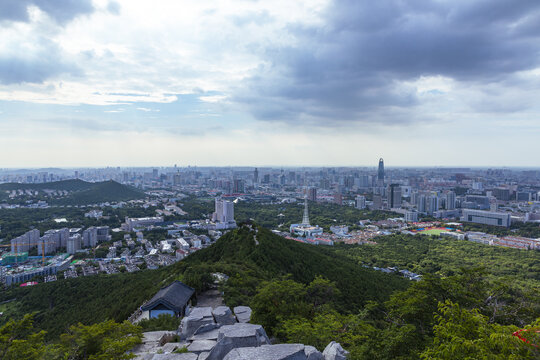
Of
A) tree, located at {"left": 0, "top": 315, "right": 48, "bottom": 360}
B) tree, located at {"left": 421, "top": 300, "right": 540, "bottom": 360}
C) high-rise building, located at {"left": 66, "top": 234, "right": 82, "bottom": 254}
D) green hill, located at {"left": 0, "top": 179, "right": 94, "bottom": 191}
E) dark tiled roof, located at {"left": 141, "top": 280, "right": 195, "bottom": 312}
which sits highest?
tree, located at {"left": 421, "top": 300, "right": 540, "bottom": 360}

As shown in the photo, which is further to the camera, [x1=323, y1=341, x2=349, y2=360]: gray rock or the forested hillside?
[x1=323, y1=341, x2=349, y2=360]: gray rock

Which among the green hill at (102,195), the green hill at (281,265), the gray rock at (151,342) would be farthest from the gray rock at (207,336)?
the green hill at (102,195)

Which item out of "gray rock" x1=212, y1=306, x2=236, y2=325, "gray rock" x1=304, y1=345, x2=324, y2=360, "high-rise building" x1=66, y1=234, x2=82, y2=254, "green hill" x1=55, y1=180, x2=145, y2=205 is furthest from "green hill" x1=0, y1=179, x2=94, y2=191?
"gray rock" x1=304, y1=345, x2=324, y2=360

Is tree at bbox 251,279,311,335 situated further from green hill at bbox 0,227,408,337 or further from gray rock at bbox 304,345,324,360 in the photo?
green hill at bbox 0,227,408,337

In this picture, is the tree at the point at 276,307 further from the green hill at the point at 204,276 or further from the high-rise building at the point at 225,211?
the high-rise building at the point at 225,211

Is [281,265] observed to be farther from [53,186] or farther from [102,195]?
[53,186]

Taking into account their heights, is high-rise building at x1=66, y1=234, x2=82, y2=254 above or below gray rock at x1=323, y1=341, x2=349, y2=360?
below

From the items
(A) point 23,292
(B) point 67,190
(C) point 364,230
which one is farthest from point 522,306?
(B) point 67,190
